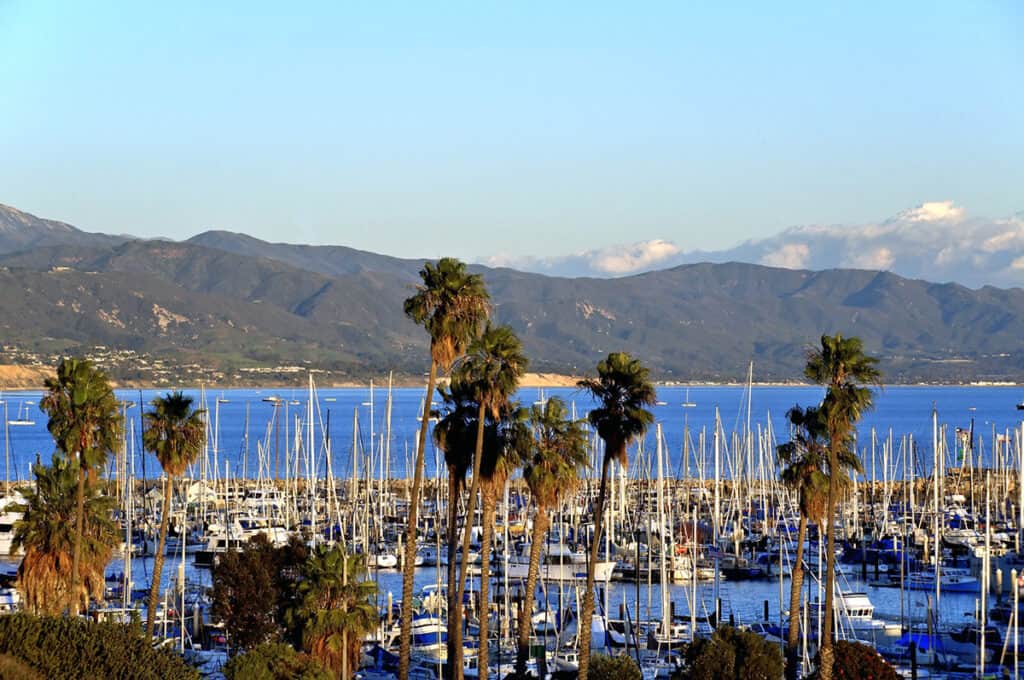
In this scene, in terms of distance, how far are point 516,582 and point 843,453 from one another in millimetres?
Answer: 43587

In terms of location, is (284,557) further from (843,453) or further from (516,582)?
(516,582)

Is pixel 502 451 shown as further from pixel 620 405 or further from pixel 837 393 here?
pixel 837 393

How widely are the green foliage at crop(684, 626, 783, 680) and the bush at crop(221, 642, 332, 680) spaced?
37.8 feet

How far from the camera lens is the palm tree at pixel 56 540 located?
48.9 metres

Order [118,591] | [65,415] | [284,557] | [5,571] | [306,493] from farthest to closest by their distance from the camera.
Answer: [306,493]
[5,571]
[118,591]
[284,557]
[65,415]

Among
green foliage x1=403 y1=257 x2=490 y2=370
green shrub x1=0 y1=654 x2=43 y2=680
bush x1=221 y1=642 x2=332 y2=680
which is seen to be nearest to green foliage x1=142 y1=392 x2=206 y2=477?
green foliage x1=403 y1=257 x2=490 y2=370

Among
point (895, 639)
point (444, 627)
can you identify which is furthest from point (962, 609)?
point (444, 627)

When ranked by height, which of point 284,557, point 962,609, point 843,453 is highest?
point 843,453

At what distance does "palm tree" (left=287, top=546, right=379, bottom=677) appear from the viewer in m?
43.9

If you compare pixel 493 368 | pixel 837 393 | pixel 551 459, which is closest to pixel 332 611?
pixel 551 459

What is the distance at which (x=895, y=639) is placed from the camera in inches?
2793

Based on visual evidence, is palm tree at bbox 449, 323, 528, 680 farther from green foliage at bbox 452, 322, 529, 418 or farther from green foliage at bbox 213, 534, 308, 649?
green foliage at bbox 213, 534, 308, 649

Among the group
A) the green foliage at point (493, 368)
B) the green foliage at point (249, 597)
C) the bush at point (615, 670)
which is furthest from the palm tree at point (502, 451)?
the green foliage at point (249, 597)

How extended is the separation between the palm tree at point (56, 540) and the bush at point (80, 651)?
11077 millimetres
